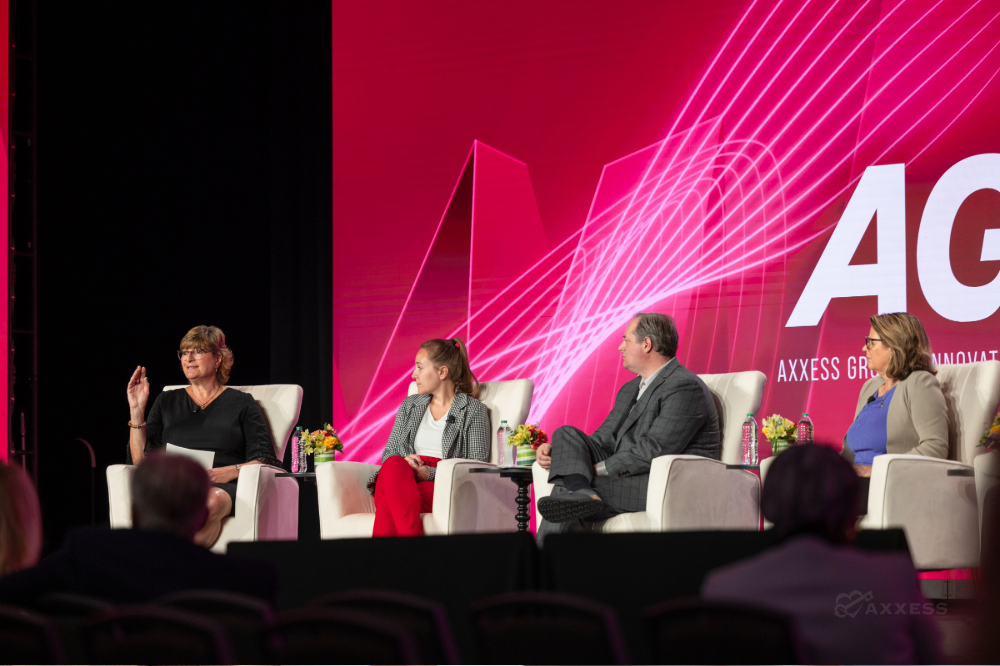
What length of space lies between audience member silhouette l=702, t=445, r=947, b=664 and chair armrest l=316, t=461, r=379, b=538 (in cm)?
283

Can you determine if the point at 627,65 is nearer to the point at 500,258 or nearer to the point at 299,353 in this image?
the point at 500,258

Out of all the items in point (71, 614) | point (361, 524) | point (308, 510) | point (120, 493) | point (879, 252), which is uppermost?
point (879, 252)

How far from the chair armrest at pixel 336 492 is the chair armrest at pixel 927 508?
2.03m

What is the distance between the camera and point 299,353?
19.4ft

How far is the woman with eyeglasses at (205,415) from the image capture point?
4.53 metres

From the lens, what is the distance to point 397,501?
13.1 feet

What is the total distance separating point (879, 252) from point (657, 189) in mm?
1140

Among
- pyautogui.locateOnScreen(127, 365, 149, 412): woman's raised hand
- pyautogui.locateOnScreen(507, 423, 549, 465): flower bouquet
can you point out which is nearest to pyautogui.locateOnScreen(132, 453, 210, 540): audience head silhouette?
pyautogui.locateOnScreen(507, 423, 549, 465): flower bouquet

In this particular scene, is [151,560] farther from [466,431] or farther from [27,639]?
[466,431]

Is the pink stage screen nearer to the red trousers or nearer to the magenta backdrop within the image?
the magenta backdrop

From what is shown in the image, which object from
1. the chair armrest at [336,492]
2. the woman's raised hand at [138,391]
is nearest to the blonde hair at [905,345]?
the chair armrest at [336,492]

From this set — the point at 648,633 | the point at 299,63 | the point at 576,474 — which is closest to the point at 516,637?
the point at 648,633

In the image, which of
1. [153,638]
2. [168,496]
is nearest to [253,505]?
[168,496]

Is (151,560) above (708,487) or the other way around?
above
